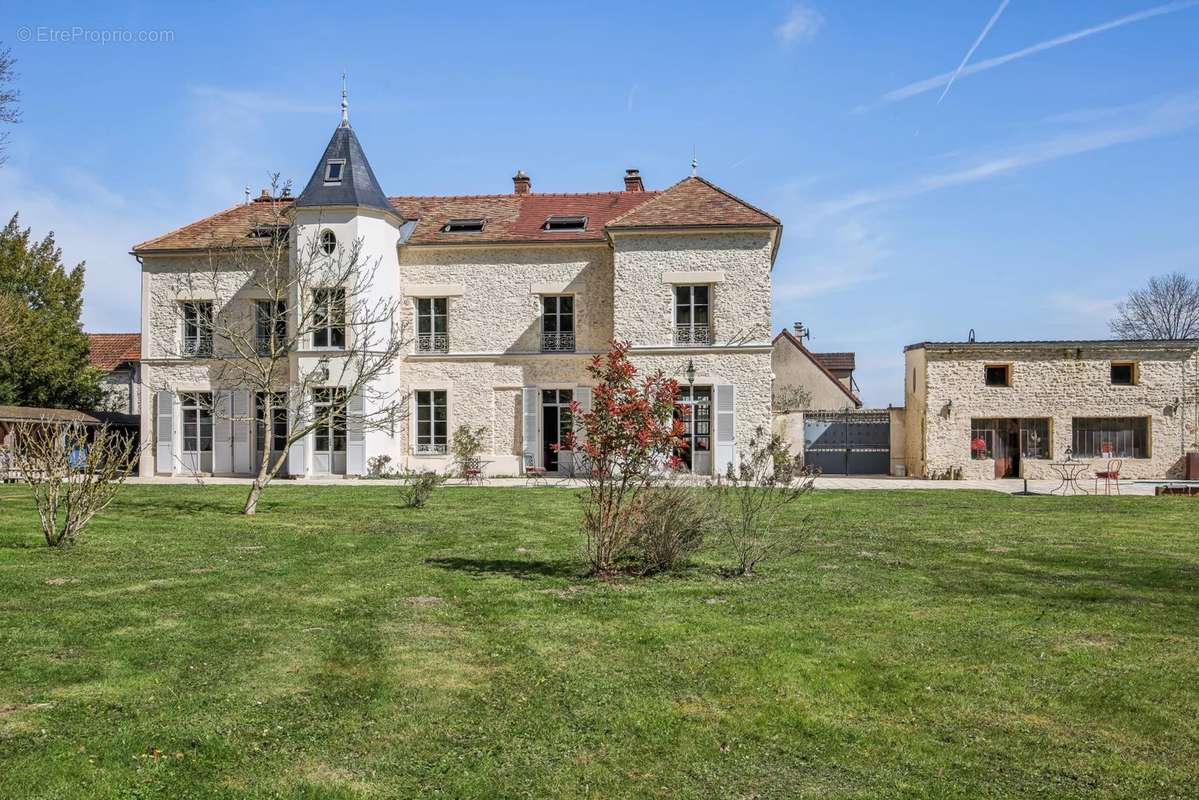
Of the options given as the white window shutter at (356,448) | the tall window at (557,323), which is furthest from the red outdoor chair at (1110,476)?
the white window shutter at (356,448)

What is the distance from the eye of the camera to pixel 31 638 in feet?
19.7

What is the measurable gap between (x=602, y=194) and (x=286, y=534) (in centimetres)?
1799

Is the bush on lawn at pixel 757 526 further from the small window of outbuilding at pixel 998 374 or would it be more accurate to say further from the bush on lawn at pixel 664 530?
the small window of outbuilding at pixel 998 374

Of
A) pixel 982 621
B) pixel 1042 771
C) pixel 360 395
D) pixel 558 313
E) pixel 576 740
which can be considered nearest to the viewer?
pixel 1042 771

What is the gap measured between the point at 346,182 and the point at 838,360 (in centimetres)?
2937

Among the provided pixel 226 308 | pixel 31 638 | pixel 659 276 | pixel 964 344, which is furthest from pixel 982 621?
pixel 226 308

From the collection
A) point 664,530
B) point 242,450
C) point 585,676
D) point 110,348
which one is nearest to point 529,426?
point 242,450

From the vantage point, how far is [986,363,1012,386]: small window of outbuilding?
2616 cm

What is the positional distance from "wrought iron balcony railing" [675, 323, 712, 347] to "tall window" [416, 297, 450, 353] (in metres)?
6.27

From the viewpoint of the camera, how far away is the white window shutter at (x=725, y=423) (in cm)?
2342

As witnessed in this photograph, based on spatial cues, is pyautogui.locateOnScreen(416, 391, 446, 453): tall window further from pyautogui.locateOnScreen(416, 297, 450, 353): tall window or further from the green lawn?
the green lawn

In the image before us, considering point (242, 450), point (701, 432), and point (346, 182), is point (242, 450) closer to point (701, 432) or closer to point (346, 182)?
point (346, 182)

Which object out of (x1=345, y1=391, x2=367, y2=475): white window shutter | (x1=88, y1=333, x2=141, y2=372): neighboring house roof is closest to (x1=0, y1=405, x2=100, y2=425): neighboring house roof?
(x1=88, y1=333, x2=141, y2=372): neighboring house roof

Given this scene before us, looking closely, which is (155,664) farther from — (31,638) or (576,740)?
(576,740)
